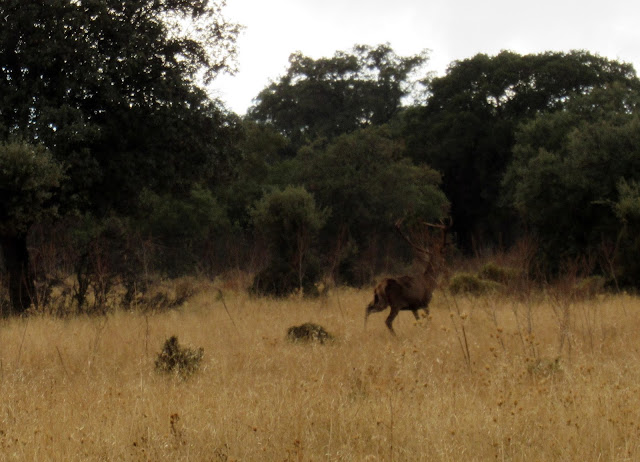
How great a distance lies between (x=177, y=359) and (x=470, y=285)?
10.8 m

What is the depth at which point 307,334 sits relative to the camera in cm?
1014

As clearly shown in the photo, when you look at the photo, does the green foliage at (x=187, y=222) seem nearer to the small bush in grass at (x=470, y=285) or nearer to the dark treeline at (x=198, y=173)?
the dark treeline at (x=198, y=173)

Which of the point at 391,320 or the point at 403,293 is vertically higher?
the point at 403,293

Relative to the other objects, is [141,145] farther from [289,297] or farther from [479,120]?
[479,120]

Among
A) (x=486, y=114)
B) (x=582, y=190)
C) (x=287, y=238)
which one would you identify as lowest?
(x=287, y=238)

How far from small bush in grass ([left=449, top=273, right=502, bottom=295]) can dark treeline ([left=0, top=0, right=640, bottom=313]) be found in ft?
5.94

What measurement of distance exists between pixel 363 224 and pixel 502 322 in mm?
15819

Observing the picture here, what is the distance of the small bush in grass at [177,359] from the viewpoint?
313 inches

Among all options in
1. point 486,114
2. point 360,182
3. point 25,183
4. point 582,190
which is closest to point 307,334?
point 25,183

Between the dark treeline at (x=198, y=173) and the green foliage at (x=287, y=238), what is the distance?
4 cm

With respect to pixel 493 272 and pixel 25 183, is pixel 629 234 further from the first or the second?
pixel 25 183

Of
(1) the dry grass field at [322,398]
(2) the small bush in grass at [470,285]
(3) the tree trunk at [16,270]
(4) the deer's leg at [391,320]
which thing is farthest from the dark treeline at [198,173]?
(4) the deer's leg at [391,320]

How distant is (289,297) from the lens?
645 inches

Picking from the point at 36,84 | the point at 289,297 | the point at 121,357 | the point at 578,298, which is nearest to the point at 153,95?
the point at 36,84
